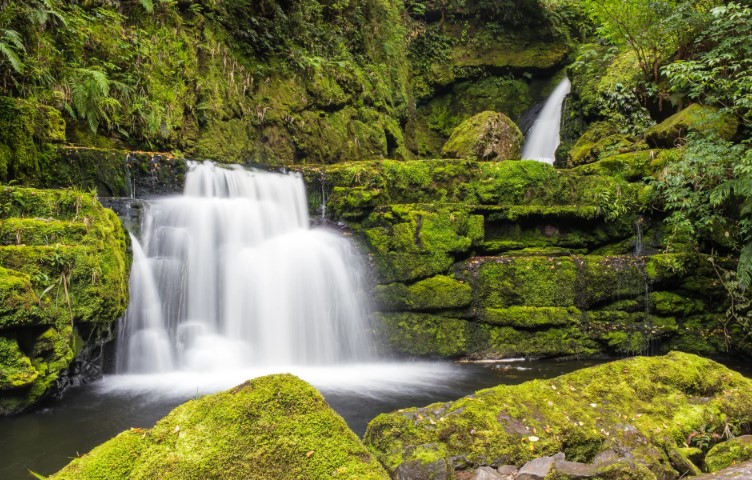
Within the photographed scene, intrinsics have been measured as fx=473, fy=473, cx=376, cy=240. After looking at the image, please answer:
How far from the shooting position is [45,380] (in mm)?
4742

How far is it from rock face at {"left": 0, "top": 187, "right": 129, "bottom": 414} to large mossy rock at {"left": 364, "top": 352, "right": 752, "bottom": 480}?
360cm

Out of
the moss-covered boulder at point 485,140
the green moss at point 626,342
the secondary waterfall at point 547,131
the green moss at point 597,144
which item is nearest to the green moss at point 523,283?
the green moss at point 626,342

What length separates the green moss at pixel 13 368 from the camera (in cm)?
441

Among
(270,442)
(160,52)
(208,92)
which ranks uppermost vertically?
(160,52)

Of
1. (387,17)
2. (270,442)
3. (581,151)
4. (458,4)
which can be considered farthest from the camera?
(458,4)

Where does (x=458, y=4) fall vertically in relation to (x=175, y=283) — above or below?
above

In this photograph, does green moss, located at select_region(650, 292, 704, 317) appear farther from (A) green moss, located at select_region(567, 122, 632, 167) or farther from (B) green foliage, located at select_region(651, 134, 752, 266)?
(A) green moss, located at select_region(567, 122, 632, 167)

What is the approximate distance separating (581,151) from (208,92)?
965cm

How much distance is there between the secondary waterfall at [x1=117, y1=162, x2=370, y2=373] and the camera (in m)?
6.70

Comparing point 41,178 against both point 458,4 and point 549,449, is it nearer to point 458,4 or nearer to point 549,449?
point 549,449

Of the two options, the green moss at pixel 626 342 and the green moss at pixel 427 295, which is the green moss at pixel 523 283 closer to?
the green moss at pixel 427 295

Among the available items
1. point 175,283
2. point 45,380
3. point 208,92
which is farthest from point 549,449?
point 208,92

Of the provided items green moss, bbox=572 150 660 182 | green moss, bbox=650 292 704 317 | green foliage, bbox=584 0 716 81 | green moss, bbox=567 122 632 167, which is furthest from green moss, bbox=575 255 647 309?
green foliage, bbox=584 0 716 81

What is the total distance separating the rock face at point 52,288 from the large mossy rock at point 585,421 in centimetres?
360
